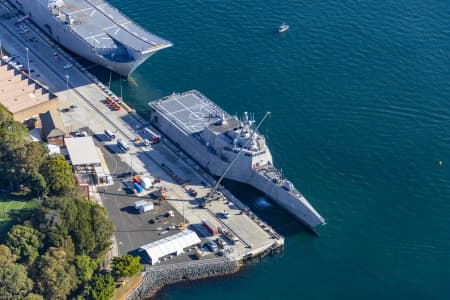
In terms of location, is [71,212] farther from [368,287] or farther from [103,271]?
[368,287]

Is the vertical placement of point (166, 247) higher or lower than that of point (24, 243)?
lower

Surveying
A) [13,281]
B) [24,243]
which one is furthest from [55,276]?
[24,243]

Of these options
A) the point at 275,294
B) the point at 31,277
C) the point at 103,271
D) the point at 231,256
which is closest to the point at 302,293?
the point at 275,294

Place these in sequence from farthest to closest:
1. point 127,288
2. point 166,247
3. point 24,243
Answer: point 166,247
point 127,288
point 24,243

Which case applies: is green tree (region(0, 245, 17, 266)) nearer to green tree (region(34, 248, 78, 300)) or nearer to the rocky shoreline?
green tree (region(34, 248, 78, 300))

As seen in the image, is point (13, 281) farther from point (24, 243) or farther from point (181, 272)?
Answer: point (181, 272)

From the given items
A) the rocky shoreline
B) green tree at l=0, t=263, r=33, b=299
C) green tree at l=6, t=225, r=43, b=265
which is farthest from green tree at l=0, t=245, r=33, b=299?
the rocky shoreline
